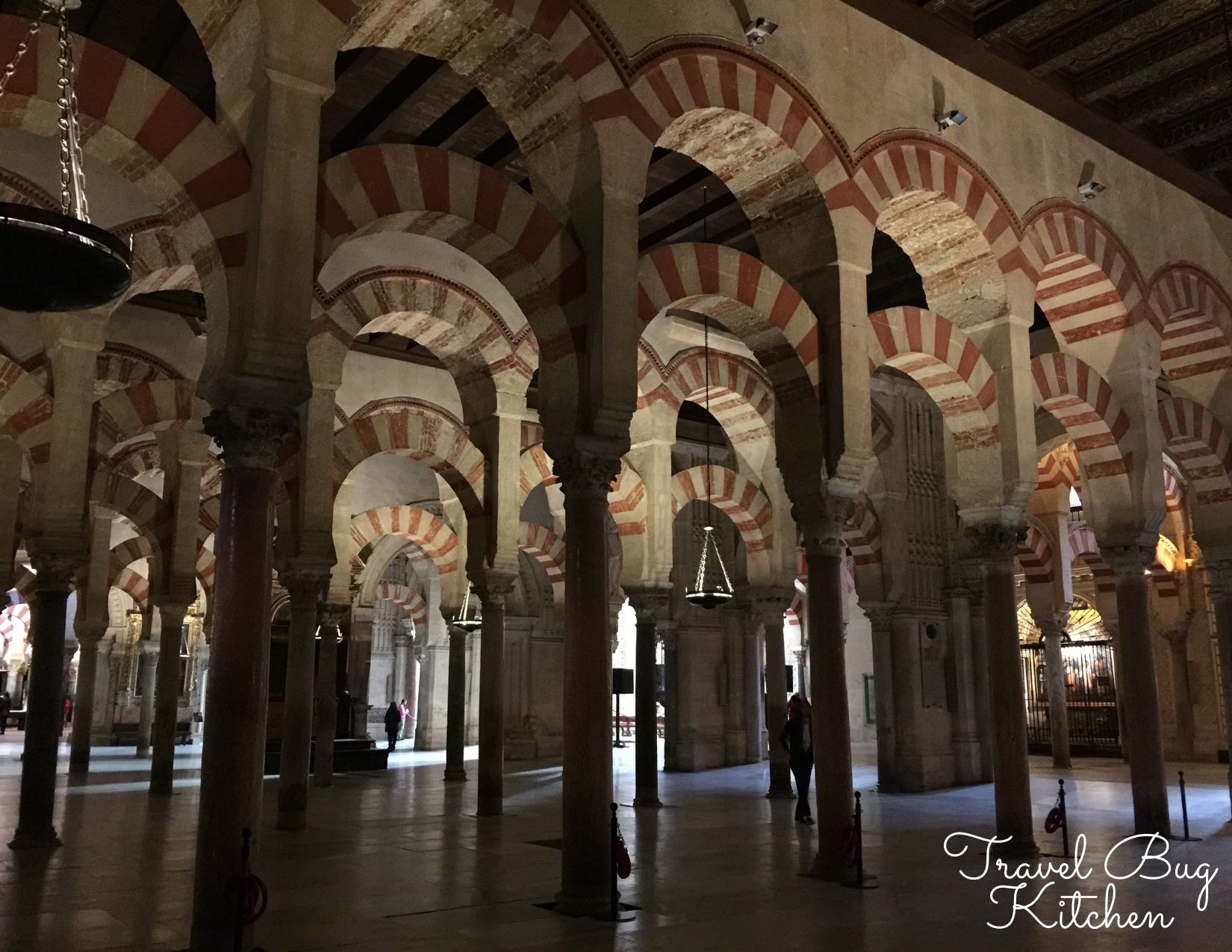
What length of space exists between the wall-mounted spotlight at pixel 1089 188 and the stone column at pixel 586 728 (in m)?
4.76

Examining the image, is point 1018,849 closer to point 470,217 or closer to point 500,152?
point 470,217

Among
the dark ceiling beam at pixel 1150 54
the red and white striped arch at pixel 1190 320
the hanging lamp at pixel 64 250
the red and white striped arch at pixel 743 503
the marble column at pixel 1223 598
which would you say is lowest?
the marble column at pixel 1223 598

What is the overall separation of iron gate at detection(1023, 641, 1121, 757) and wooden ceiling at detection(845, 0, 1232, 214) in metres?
9.61

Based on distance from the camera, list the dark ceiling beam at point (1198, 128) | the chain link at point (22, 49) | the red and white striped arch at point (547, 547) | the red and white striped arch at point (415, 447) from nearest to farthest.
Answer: the chain link at point (22, 49), the dark ceiling beam at point (1198, 128), the red and white striped arch at point (415, 447), the red and white striped arch at point (547, 547)

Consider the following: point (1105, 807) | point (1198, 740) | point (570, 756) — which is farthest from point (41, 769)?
point (1198, 740)

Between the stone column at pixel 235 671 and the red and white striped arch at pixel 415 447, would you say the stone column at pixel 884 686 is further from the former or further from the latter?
the stone column at pixel 235 671

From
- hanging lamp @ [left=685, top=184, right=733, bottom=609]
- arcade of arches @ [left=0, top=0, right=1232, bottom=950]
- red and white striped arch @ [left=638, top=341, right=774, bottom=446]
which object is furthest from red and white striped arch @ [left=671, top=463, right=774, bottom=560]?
red and white striped arch @ [left=638, top=341, right=774, bottom=446]

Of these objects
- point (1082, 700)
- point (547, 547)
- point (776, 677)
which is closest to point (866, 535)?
point (776, 677)

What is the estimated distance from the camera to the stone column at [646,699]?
8.97 m

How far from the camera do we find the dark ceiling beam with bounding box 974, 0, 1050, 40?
6.23 meters

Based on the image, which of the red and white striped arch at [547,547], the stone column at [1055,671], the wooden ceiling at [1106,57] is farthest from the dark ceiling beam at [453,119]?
the stone column at [1055,671]

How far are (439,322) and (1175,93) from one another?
18.0ft

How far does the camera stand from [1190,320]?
8812 mm

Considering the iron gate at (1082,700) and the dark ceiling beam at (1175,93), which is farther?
the iron gate at (1082,700)
